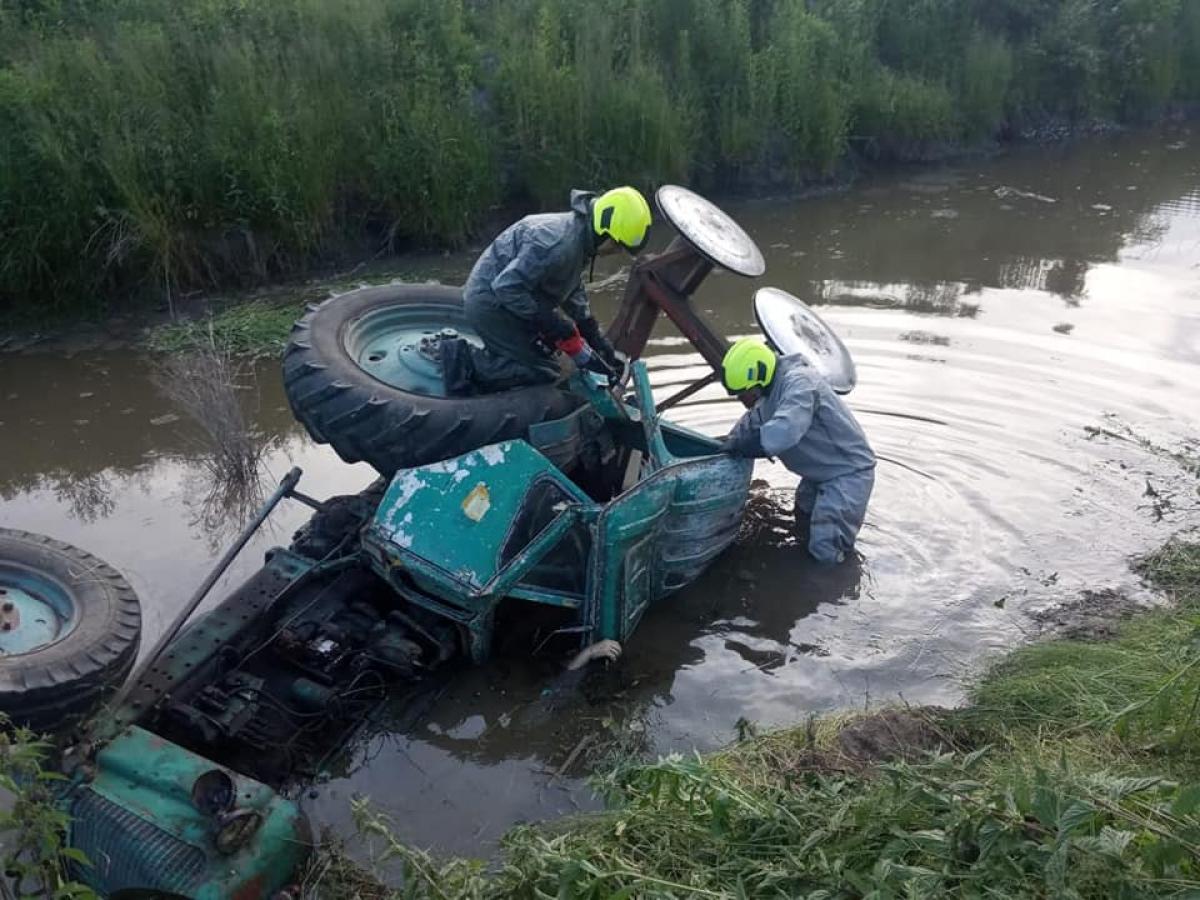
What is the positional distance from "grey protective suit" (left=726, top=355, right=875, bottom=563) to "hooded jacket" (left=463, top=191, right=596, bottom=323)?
49.8 inches

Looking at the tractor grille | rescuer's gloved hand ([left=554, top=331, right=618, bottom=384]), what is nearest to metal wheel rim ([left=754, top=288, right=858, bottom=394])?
rescuer's gloved hand ([left=554, top=331, right=618, bottom=384])

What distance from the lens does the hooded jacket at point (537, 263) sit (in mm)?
5262

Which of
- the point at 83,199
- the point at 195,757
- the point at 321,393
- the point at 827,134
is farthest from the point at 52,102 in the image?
the point at 827,134

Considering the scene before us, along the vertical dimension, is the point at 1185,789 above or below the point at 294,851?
above

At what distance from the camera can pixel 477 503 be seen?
4605 mm

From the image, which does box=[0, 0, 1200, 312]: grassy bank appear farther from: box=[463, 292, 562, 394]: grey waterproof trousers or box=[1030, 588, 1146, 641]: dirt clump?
box=[1030, 588, 1146, 641]: dirt clump

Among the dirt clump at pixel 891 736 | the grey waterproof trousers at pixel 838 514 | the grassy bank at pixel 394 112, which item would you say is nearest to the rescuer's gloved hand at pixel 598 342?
the grey waterproof trousers at pixel 838 514

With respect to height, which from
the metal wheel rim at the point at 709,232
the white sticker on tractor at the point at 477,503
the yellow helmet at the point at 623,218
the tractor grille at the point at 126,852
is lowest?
the tractor grille at the point at 126,852

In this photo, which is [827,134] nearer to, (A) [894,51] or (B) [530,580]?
(A) [894,51]

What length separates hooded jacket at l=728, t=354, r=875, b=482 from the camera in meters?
5.89

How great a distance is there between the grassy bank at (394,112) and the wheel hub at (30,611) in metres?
4.98

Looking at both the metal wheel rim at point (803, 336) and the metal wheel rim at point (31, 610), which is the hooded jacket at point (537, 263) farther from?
the metal wheel rim at point (31, 610)

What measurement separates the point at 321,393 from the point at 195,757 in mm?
1996

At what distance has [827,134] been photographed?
1285 cm
